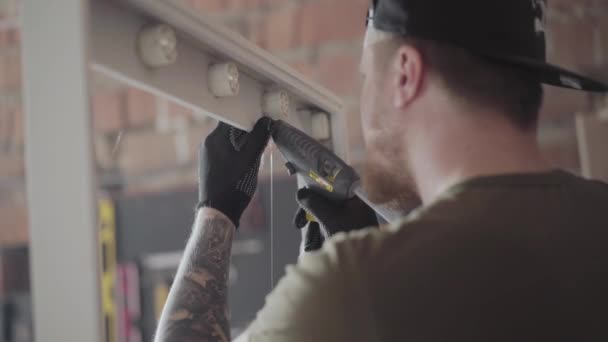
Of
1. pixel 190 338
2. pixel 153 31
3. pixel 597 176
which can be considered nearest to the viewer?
pixel 153 31

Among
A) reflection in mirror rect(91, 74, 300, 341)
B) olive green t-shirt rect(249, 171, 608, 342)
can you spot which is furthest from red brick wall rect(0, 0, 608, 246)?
olive green t-shirt rect(249, 171, 608, 342)

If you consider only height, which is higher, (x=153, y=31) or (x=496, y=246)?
(x=153, y=31)

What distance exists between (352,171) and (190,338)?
0.98 feet

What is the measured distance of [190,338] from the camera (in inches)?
31.5

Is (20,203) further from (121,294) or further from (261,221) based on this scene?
(261,221)

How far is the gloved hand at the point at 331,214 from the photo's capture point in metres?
0.97

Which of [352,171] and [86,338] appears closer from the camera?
[86,338]

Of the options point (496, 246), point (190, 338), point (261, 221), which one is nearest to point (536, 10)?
point (496, 246)

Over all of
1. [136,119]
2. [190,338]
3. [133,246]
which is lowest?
[190,338]

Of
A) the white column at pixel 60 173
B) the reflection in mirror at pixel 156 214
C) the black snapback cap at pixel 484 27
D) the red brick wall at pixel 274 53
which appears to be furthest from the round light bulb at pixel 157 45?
the red brick wall at pixel 274 53

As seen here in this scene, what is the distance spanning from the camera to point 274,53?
2.07 meters

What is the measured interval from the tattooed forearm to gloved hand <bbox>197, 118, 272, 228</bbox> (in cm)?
2

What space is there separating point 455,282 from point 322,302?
0.11 m

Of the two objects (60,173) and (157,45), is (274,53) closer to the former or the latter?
(157,45)
